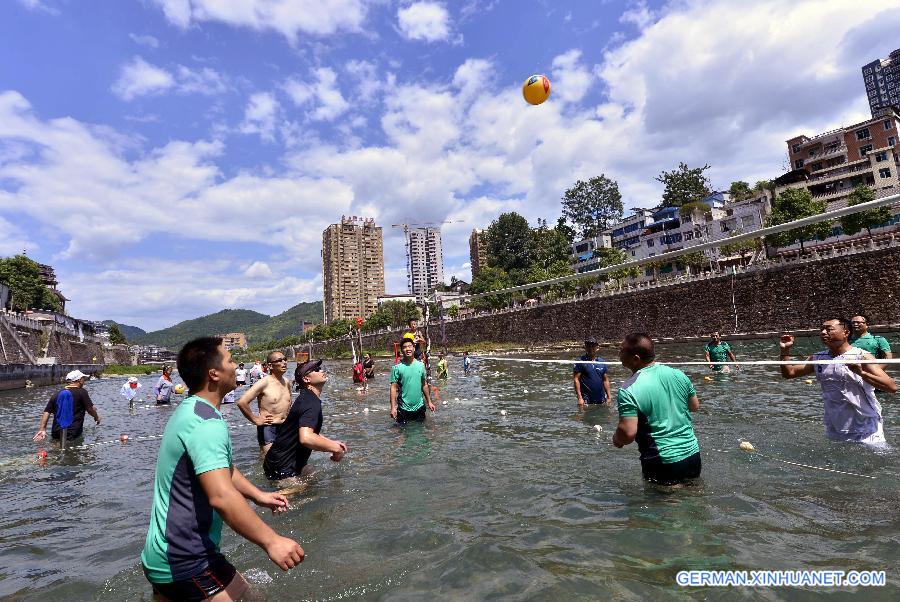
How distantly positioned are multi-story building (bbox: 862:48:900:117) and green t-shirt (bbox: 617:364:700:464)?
20823 centimetres

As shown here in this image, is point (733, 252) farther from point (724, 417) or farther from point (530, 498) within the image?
point (530, 498)

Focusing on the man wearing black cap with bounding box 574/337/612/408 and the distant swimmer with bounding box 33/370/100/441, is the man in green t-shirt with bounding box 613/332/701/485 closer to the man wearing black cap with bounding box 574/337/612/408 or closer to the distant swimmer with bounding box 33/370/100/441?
the man wearing black cap with bounding box 574/337/612/408

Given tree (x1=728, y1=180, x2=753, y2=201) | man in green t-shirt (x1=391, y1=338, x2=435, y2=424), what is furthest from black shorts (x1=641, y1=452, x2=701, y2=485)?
tree (x1=728, y1=180, x2=753, y2=201)

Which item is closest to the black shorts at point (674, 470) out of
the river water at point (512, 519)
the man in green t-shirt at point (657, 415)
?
the man in green t-shirt at point (657, 415)

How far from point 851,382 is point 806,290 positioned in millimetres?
42587

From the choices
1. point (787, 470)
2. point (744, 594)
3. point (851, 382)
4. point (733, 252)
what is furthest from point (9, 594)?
point (733, 252)

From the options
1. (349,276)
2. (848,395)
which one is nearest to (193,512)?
(848,395)

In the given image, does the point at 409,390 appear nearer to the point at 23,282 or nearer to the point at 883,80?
the point at 23,282

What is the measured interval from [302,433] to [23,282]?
117m

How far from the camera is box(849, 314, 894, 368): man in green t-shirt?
7.19 meters

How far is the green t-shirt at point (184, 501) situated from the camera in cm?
273

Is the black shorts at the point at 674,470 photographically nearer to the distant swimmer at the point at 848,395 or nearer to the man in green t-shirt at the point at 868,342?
the distant swimmer at the point at 848,395

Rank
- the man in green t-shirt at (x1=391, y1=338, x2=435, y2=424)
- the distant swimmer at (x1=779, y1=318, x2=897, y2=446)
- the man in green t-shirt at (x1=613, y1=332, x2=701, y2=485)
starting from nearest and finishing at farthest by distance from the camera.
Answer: the man in green t-shirt at (x1=613, y1=332, x2=701, y2=485) → the distant swimmer at (x1=779, y1=318, x2=897, y2=446) → the man in green t-shirt at (x1=391, y1=338, x2=435, y2=424)

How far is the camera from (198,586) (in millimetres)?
2760
